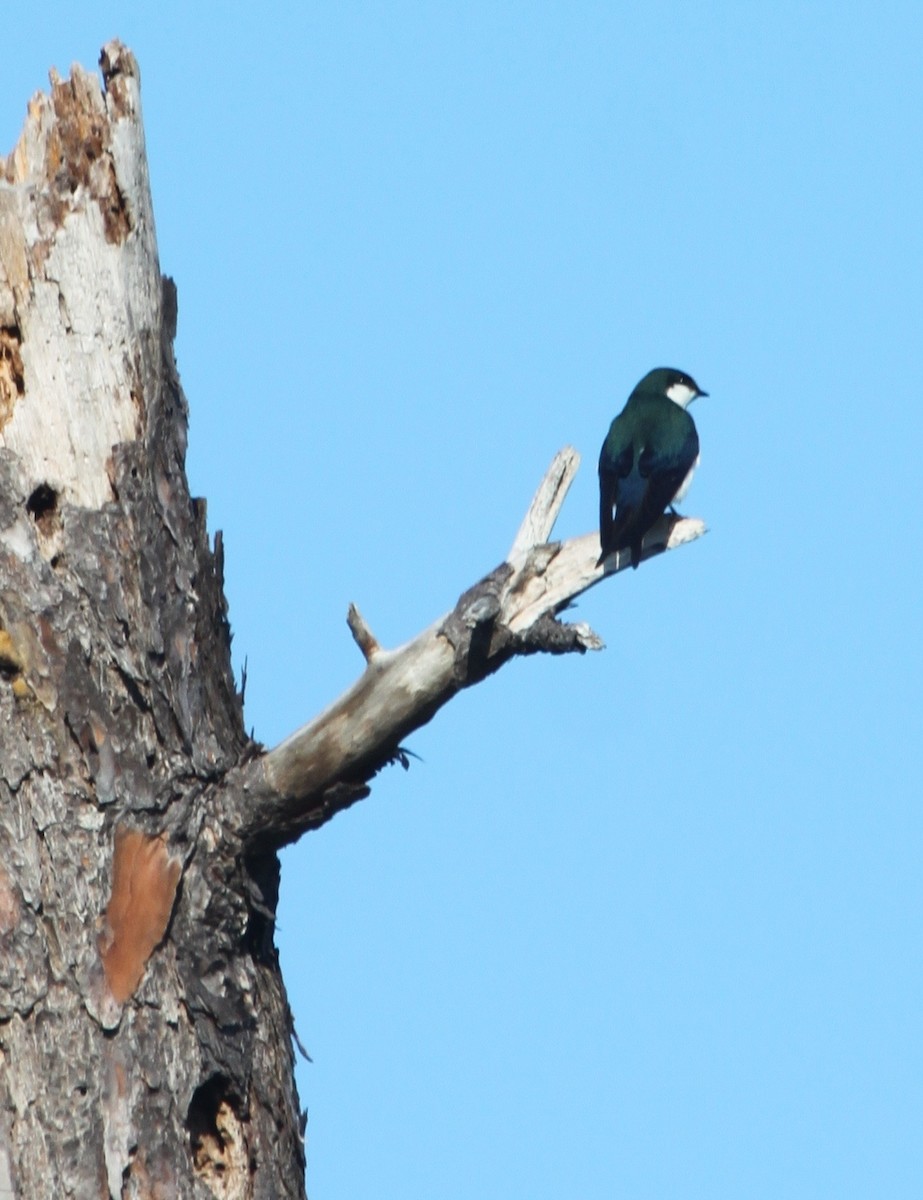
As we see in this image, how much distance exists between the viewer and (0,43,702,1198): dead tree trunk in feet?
15.4

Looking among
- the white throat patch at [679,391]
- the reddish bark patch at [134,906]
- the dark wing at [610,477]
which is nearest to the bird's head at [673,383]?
the white throat patch at [679,391]

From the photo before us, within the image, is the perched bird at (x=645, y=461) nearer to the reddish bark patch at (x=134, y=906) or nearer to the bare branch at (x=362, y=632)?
the bare branch at (x=362, y=632)

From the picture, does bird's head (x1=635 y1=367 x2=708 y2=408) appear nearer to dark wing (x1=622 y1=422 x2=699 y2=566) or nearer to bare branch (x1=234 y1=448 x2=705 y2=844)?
dark wing (x1=622 y1=422 x2=699 y2=566)

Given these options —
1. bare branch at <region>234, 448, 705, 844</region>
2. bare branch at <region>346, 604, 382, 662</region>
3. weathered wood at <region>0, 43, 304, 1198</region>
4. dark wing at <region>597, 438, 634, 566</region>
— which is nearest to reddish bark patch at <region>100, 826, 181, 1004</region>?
weathered wood at <region>0, 43, 304, 1198</region>

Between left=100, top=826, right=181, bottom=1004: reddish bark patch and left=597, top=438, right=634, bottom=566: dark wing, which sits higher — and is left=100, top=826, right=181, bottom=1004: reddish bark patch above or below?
below

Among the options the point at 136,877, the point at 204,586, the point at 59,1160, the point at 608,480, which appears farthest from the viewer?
the point at 608,480

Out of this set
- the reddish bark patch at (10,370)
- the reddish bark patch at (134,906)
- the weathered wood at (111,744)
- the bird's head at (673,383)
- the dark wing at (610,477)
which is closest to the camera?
the weathered wood at (111,744)

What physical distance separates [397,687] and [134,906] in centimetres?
95

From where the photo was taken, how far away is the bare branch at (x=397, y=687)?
5125 mm

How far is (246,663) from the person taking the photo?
18.3 ft

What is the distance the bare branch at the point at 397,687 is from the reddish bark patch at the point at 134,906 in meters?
0.27

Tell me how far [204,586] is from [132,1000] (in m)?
1.28

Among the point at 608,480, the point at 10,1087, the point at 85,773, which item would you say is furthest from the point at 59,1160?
the point at 608,480

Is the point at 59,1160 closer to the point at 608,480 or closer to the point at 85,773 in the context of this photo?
the point at 85,773
